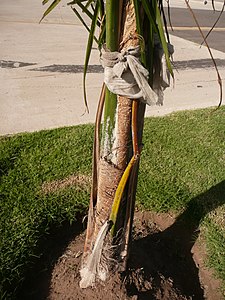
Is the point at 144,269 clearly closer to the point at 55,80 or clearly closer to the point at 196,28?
the point at 55,80

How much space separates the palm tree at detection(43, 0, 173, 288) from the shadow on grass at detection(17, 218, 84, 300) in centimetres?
34

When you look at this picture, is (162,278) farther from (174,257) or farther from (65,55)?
(65,55)

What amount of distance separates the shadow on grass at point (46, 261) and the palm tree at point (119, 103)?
0.34 metres

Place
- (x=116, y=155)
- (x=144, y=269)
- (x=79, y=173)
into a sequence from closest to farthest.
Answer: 1. (x=116, y=155)
2. (x=144, y=269)
3. (x=79, y=173)

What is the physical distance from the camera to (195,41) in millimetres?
7828

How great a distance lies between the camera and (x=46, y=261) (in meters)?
2.27

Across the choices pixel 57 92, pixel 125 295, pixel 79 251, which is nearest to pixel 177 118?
pixel 57 92

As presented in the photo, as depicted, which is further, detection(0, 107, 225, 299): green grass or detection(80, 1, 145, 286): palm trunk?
detection(0, 107, 225, 299): green grass

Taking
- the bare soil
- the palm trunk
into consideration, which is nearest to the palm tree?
the palm trunk

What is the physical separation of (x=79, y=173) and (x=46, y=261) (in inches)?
33.4

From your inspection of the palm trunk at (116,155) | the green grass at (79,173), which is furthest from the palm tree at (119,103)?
the green grass at (79,173)

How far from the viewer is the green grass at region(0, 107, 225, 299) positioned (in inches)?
90.4

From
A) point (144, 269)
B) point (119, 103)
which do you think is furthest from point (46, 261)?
point (119, 103)

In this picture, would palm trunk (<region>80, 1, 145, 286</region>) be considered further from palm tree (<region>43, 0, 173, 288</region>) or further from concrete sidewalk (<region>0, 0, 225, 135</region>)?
concrete sidewalk (<region>0, 0, 225, 135</region>)
